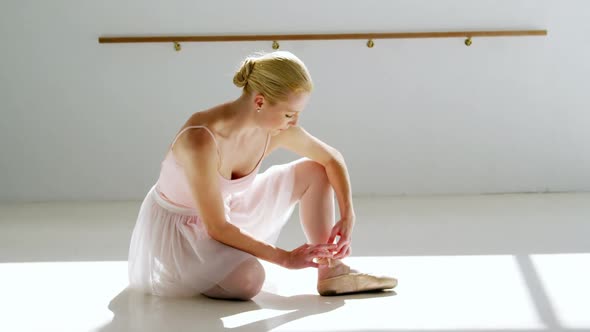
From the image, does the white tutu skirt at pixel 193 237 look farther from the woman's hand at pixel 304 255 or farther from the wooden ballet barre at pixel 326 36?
the wooden ballet barre at pixel 326 36

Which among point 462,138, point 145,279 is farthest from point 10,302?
point 462,138

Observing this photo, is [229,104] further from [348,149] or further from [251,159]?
[348,149]

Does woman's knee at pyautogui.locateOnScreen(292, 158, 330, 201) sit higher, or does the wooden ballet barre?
the wooden ballet barre

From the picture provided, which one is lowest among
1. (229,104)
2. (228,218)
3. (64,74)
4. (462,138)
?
(228,218)

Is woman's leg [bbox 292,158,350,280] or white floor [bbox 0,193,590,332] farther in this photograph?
woman's leg [bbox 292,158,350,280]

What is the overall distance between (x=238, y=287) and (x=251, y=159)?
371mm

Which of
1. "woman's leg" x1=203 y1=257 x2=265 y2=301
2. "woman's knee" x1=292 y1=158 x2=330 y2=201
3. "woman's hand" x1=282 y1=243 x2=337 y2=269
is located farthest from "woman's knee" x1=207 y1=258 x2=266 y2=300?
"woman's knee" x1=292 y1=158 x2=330 y2=201

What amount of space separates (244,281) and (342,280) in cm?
28

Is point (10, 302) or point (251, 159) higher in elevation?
point (251, 159)

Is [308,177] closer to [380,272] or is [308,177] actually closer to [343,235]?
[343,235]

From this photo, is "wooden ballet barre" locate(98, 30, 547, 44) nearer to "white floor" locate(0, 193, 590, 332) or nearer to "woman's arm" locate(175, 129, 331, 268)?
"white floor" locate(0, 193, 590, 332)

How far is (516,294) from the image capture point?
2.49 meters

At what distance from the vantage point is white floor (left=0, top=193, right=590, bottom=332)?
226cm

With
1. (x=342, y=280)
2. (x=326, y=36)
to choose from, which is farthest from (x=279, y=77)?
(x=326, y=36)
